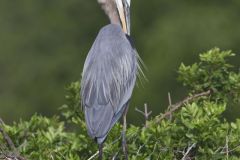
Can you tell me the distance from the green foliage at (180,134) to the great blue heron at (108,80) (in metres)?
0.15

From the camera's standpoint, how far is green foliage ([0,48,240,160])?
5711 mm

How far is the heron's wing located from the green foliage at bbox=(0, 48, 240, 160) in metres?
0.17

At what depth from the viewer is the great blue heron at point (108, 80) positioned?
19.1ft

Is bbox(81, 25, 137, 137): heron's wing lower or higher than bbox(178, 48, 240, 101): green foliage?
higher

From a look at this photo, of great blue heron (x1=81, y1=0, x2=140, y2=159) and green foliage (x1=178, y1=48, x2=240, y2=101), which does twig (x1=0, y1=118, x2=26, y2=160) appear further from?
green foliage (x1=178, y1=48, x2=240, y2=101)

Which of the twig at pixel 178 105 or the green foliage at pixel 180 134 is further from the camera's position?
the twig at pixel 178 105

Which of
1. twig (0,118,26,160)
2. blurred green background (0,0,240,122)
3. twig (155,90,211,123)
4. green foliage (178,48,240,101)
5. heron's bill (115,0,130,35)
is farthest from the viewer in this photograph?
blurred green background (0,0,240,122)

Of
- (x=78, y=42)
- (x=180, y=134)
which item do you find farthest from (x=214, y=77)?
(x=78, y=42)

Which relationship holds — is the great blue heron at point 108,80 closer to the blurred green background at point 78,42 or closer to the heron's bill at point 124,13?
the heron's bill at point 124,13

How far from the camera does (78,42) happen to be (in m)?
17.4

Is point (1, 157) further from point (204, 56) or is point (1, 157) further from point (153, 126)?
point (204, 56)

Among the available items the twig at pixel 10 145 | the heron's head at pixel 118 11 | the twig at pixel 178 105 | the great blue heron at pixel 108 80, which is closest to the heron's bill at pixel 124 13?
the heron's head at pixel 118 11

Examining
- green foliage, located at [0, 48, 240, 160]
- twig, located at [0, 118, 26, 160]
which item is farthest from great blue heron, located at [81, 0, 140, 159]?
twig, located at [0, 118, 26, 160]

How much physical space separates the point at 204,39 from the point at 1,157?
1021 centimetres
